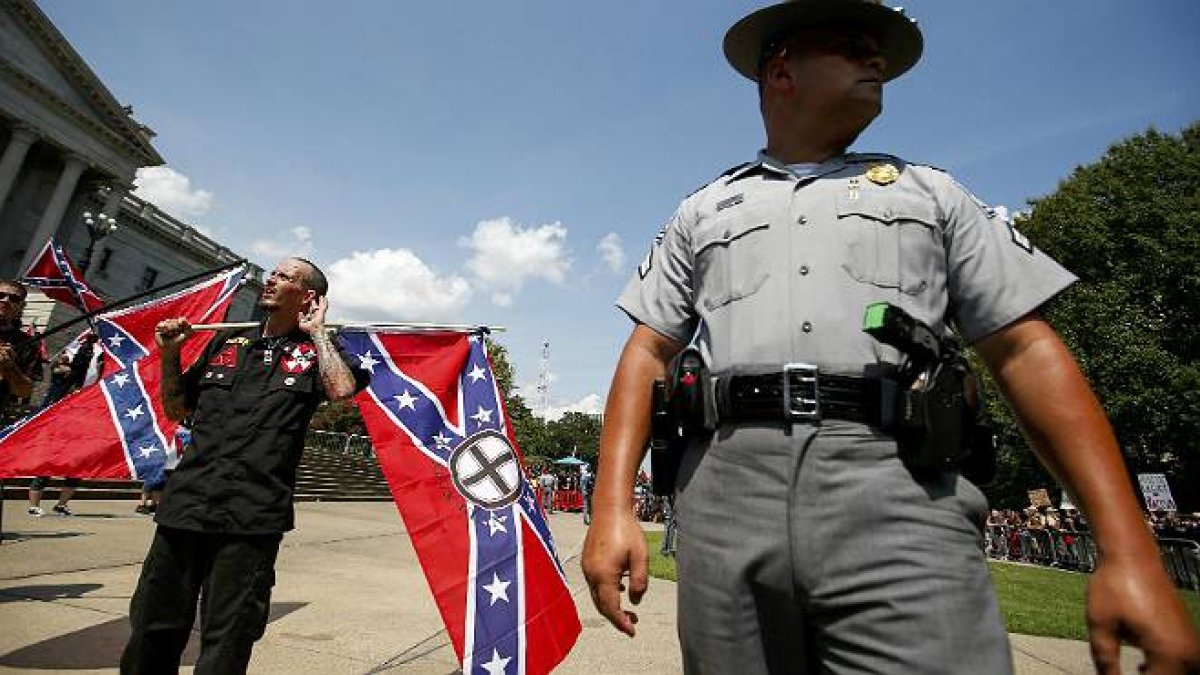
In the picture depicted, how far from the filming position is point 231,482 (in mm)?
2812

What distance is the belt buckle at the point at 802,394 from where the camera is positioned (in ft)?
4.94

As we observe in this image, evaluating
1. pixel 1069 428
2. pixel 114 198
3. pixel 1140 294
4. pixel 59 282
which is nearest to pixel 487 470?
pixel 1069 428

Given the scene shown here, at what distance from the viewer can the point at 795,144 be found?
200 cm

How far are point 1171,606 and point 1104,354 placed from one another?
27.8 m

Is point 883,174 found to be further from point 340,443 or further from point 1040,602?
point 340,443

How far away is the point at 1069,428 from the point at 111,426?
5220 millimetres

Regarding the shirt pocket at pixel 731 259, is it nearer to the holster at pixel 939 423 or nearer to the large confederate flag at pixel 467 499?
the holster at pixel 939 423

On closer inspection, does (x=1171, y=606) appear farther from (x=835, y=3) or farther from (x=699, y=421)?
(x=835, y=3)

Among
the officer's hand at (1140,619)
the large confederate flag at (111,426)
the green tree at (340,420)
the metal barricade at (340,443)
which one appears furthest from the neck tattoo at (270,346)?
the green tree at (340,420)

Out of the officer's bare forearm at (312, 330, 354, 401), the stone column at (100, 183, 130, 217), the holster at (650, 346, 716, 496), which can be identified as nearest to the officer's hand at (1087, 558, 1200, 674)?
the holster at (650, 346, 716, 496)

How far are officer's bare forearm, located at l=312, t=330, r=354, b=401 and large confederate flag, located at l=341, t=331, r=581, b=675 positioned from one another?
78cm

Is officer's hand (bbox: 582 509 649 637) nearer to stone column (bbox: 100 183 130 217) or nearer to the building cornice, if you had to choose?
the building cornice

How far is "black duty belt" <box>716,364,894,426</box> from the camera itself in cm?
150

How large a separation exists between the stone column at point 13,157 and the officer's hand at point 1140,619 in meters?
45.7
